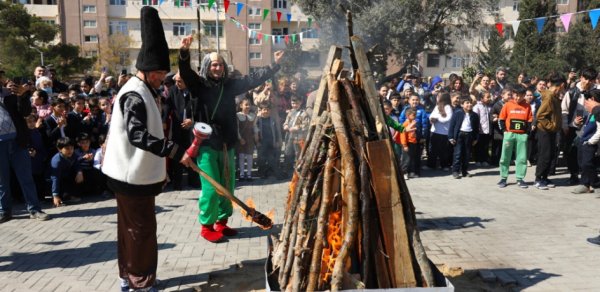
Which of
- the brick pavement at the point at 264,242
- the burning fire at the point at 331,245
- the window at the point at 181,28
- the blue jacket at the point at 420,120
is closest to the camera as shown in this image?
the burning fire at the point at 331,245

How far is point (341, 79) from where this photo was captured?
3.82 metres

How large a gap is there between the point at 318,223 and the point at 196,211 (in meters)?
4.03

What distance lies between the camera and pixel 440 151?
10.7m

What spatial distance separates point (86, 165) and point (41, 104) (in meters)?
1.66

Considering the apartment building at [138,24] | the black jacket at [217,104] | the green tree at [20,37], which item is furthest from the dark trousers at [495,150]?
the apartment building at [138,24]

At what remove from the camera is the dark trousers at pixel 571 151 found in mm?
9461

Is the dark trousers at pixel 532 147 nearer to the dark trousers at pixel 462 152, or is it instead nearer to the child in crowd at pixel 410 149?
the dark trousers at pixel 462 152

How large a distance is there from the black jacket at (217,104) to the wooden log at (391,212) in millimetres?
2518

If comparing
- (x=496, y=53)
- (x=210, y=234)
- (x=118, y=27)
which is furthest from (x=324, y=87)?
(x=118, y=27)

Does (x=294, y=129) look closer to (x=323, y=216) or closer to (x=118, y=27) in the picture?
(x=323, y=216)

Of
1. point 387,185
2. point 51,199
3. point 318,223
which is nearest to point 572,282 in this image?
point 387,185

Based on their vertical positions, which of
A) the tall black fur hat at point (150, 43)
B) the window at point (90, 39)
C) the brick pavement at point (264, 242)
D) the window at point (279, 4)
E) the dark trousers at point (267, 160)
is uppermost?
the window at point (279, 4)

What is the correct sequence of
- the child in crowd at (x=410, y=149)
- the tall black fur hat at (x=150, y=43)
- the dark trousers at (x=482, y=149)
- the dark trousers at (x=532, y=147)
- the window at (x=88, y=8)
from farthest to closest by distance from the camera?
1. the window at (x=88, y=8)
2. the dark trousers at (x=482, y=149)
3. the dark trousers at (x=532, y=147)
4. the child in crowd at (x=410, y=149)
5. the tall black fur hat at (x=150, y=43)

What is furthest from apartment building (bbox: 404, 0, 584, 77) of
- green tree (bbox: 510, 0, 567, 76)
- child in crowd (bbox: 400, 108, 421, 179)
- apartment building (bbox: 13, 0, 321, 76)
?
child in crowd (bbox: 400, 108, 421, 179)
